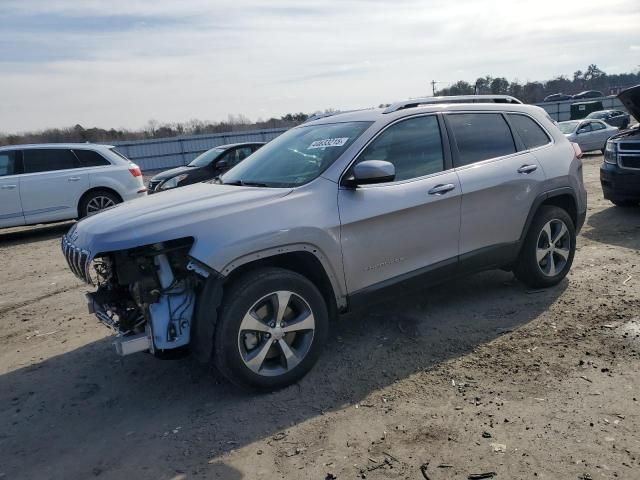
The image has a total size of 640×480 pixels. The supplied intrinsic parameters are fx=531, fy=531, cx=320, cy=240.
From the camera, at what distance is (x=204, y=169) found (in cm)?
1202

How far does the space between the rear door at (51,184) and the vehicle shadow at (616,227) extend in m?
9.04

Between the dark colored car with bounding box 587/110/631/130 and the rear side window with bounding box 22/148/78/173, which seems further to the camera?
the dark colored car with bounding box 587/110/631/130

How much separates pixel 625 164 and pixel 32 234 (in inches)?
439

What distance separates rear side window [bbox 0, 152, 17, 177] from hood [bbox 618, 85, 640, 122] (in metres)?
10.7

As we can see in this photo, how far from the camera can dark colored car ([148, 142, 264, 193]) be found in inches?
458

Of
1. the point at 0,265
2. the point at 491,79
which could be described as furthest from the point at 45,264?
the point at 491,79

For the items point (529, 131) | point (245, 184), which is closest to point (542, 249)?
point (529, 131)

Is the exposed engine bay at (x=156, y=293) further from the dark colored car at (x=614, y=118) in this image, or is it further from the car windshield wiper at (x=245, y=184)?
the dark colored car at (x=614, y=118)

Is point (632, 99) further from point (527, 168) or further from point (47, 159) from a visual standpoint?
point (47, 159)

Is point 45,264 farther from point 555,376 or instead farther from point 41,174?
point 555,376

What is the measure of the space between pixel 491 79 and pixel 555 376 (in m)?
78.2

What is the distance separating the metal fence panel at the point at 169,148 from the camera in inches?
1139

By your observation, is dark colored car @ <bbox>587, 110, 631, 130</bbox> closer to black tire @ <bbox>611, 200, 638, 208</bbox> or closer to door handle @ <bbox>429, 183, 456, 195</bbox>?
black tire @ <bbox>611, 200, 638, 208</bbox>

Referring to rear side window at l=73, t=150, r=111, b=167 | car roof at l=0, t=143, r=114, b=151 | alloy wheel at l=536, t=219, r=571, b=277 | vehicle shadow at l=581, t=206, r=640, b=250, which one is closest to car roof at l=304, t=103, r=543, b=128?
alloy wheel at l=536, t=219, r=571, b=277
